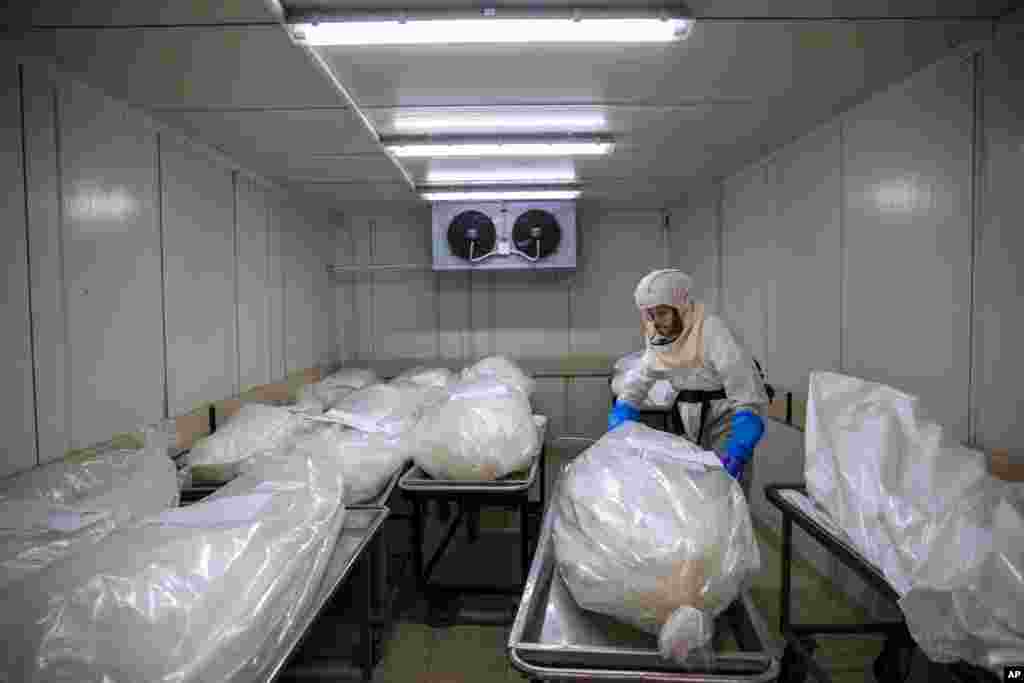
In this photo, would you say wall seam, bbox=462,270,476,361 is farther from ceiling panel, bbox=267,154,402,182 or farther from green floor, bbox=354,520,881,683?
green floor, bbox=354,520,881,683

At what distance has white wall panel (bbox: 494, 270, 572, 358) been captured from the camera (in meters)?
4.79

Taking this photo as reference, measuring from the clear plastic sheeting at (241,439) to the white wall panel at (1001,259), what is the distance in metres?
2.76

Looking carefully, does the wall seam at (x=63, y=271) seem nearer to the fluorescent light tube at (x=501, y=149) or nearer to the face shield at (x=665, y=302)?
the fluorescent light tube at (x=501, y=149)

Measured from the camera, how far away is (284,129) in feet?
7.98

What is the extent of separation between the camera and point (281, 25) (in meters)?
1.51

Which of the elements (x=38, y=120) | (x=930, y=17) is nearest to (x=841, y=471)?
(x=930, y=17)

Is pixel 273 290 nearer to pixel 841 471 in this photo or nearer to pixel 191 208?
pixel 191 208

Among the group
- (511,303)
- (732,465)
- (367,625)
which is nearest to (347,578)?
(367,625)

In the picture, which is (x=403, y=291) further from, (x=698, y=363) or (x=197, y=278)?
(x=698, y=363)

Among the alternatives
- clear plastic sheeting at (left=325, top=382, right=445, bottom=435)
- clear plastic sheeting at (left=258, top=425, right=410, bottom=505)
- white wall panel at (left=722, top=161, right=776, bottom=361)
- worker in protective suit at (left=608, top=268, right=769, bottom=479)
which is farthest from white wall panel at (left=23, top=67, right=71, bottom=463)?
white wall panel at (left=722, top=161, right=776, bottom=361)

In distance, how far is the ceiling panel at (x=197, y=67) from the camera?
157 centimetres

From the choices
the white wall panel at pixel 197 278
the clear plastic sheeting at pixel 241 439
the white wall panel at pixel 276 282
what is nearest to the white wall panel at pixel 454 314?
the white wall panel at pixel 276 282

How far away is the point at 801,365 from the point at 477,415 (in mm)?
1952

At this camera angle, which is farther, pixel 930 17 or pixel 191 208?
pixel 191 208
